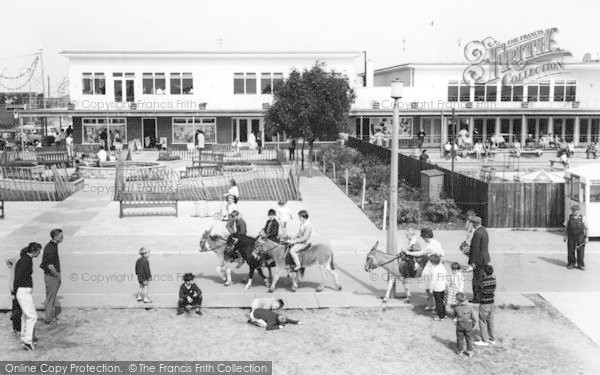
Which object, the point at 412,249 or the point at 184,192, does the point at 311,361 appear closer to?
the point at 412,249

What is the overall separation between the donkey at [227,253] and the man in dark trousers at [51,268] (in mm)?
3120

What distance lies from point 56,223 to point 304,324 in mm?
11537

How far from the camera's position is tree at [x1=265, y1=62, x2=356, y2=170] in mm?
33438

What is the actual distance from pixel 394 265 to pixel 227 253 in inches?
130

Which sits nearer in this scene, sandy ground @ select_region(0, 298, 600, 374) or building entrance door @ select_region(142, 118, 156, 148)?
sandy ground @ select_region(0, 298, 600, 374)

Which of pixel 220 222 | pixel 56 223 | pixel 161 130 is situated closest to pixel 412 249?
pixel 220 222

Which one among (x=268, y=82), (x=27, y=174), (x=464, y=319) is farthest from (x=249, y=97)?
(x=464, y=319)

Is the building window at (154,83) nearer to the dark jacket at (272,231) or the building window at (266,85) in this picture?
the building window at (266,85)

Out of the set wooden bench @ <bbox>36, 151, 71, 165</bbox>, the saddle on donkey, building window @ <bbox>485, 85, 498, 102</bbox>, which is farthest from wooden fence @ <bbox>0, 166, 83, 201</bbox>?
building window @ <bbox>485, 85, 498, 102</bbox>

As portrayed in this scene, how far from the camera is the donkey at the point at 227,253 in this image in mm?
13531

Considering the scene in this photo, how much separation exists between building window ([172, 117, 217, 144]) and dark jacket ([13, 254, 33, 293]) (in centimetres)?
3876

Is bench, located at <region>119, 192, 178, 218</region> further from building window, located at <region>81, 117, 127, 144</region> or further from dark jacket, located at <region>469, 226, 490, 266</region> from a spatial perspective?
building window, located at <region>81, 117, 127, 144</region>

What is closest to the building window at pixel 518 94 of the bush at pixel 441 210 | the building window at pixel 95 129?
the building window at pixel 95 129

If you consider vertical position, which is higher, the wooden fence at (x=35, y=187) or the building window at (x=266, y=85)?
the building window at (x=266, y=85)
